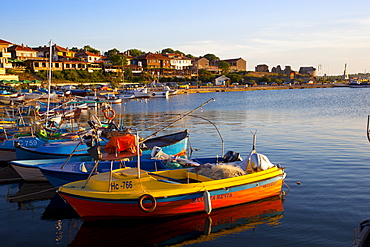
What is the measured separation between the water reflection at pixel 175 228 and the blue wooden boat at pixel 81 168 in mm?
2673

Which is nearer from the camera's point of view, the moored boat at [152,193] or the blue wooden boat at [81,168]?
the moored boat at [152,193]

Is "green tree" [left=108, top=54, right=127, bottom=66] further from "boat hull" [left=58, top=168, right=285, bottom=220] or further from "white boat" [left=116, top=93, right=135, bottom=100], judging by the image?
"boat hull" [left=58, top=168, right=285, bottom=220]

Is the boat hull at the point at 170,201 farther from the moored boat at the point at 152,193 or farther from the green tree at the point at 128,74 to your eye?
the green tree at the point at 128,74

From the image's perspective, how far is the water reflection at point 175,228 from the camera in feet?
38.0

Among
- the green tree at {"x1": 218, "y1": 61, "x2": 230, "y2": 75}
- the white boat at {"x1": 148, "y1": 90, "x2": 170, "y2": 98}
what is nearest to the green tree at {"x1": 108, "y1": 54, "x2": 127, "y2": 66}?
the white boat at {"x1": 148, "y1": 90, "x2": 170, "y2": 98}

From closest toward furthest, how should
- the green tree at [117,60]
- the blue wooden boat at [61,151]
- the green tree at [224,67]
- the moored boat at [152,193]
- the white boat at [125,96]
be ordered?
the moored boat at [152,193]
the blue wooden boat at [61,151]
the white boat at [125,96]
the green tree at [117,60]
the green tree at [224,67]

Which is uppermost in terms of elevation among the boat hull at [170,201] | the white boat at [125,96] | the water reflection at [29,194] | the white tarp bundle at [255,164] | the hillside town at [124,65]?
the hillside town at [124,65]

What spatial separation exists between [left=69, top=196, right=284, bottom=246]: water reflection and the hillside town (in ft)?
222

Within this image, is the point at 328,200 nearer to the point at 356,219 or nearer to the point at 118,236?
the point at 356,219

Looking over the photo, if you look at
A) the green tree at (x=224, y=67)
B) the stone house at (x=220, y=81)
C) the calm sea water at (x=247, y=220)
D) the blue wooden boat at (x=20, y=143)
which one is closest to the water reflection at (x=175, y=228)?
the calm sea water at (x=247, y=220)

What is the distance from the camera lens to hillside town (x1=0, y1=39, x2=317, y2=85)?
301ft

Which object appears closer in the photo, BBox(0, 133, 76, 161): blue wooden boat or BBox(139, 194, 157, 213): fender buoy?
BBox(139, 194, 157, 213): fender buoy

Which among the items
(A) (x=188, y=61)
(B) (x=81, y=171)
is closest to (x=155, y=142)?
(B) (x=81, y=171)

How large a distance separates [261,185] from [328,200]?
9.32 feet
